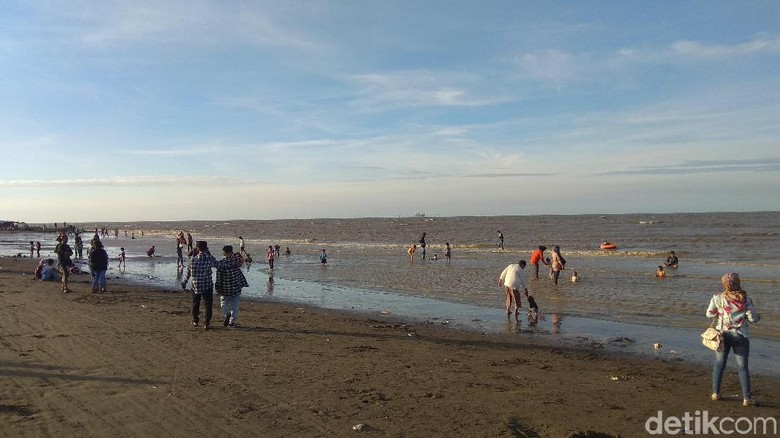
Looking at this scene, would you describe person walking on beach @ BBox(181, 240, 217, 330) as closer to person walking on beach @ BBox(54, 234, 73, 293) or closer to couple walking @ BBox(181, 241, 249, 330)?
couple walking @ BBox(181, 241, 249, 330)

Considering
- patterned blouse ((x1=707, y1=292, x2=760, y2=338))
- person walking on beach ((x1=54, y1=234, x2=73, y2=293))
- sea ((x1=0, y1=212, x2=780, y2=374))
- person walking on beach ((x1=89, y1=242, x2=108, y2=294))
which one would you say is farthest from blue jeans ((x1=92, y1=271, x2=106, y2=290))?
patterned blouse ((x1=707, y1=292, x2=760, y2=338))

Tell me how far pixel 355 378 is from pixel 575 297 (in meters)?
12.2

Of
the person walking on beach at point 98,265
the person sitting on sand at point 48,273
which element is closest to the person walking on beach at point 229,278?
the person walking on beach at point 98,265

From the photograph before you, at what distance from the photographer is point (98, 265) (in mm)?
16516

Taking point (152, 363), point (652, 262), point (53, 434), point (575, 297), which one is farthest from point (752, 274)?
point (53, 434)

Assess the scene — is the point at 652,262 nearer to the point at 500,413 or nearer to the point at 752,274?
the point at 752,274

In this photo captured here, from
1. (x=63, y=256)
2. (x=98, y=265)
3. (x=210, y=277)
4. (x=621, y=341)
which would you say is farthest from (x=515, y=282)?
(x=63, y=256)

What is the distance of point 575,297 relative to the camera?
18.1 m
